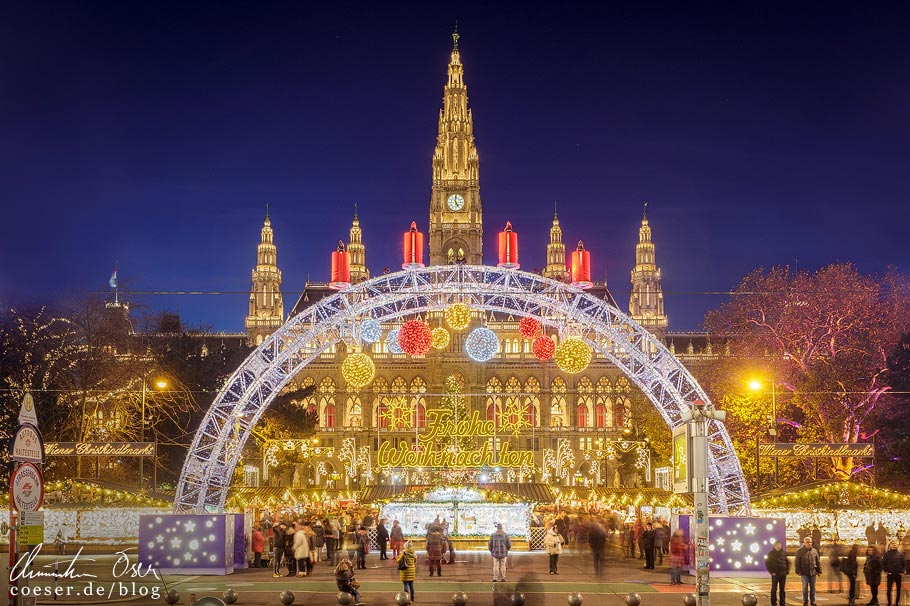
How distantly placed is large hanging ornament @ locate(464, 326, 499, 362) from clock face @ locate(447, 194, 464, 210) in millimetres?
67223

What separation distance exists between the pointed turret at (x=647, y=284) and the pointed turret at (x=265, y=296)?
33776 millimetres

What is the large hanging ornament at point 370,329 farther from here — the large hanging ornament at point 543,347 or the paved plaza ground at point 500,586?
the paved plaza ground at point 500,586

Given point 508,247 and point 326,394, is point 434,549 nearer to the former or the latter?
point 508,247

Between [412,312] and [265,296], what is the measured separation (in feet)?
239

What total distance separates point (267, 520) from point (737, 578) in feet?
49.6

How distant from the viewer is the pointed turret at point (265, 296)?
3937 inches

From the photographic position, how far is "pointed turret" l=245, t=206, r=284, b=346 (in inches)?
3937

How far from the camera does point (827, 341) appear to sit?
41.8m

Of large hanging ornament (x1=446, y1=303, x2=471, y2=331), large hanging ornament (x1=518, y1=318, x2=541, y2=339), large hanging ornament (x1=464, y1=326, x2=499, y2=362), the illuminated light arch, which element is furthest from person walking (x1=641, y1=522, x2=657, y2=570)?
large hanging ornament (x1=464, y1=326, x2=499, y2=362)

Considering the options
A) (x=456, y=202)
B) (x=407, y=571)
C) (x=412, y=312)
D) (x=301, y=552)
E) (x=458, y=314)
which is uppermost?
(x=456, y=202)

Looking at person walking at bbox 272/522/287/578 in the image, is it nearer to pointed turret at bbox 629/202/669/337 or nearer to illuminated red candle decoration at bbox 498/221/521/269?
illuminated red candle decoration at bbox 498/221/521/269

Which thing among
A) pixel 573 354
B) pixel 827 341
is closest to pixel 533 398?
pixel 827 341

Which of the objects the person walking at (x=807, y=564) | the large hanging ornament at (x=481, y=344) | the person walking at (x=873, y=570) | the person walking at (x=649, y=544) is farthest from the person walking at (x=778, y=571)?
the large hanging ornament at (x=481, y=344)

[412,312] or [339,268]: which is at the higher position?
[339,268]
